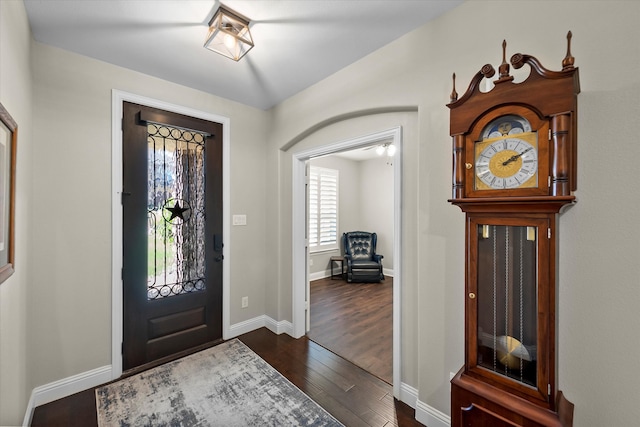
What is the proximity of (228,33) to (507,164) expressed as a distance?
74.2 inches

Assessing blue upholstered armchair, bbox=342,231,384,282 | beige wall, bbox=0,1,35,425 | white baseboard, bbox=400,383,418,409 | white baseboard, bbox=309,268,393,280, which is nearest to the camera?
beige wall, bbox=0,1,35,425

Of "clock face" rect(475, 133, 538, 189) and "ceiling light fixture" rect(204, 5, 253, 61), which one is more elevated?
"ceiling light fixture" rect(204, 5, 253, 61)

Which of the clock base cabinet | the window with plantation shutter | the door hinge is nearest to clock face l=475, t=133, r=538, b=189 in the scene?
the clock base cabinet

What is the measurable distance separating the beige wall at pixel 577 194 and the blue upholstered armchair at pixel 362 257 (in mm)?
3261

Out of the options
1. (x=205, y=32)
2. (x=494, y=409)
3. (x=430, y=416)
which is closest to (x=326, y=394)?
(x=430, y=416)

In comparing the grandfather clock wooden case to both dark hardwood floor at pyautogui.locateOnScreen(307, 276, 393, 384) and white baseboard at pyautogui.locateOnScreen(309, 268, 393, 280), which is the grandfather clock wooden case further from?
white baseboard at pyautogui.locateOnScreen(309, 268, 393, 280)

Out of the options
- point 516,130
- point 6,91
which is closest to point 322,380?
point 516,130

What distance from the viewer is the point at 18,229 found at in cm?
157

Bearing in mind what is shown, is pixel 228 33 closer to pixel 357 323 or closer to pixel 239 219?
pixel 239 219

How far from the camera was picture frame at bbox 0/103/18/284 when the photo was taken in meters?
1.19

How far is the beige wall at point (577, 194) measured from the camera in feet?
3.80

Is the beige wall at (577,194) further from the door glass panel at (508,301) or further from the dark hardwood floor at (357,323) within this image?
the dark hardwood floor at (357,323)

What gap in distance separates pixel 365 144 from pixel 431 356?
5.64 feet

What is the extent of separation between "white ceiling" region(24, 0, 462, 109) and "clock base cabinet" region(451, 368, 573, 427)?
219cm
